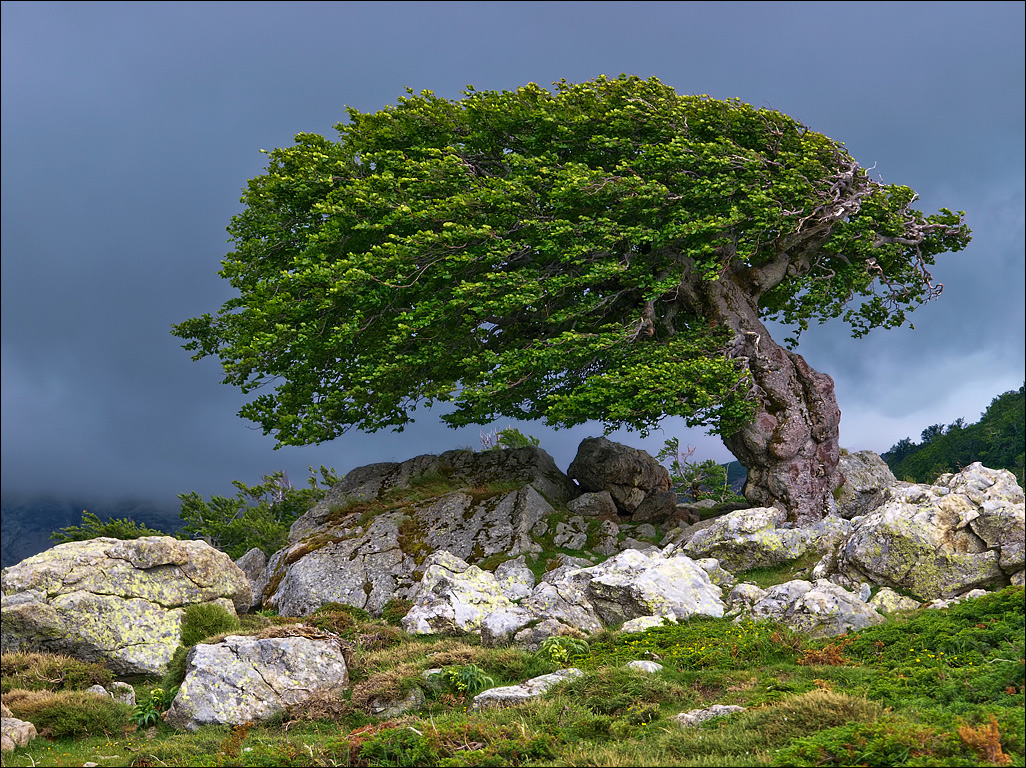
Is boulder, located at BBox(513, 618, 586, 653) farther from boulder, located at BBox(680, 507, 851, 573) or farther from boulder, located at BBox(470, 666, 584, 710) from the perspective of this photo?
boulder, located at BBox(680, 507, 851, 573)

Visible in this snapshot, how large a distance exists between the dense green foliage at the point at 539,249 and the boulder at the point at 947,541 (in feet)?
27.3

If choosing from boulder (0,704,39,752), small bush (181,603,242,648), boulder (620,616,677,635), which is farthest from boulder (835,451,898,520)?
boulder (0,704,39,752)

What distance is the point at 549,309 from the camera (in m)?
32.1

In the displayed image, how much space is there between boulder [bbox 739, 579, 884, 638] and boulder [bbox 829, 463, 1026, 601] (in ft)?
8.02

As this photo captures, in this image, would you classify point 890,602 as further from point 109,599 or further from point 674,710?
point 109,599

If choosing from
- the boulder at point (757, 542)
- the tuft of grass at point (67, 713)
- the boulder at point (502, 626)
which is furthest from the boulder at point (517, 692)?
the boulder at point (757, 542)

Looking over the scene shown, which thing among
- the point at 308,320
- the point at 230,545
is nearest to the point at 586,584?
the point at 308,320

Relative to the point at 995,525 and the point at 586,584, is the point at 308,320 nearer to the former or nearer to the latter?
the point at 586,584

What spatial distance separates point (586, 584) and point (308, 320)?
1657 centimetres

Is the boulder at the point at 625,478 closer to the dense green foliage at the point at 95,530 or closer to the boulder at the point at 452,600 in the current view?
the boulder at the point at 452,600

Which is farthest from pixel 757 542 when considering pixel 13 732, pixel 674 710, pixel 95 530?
pixel 95 530

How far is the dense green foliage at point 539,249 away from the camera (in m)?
28.5

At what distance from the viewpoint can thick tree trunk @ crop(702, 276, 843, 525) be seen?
30453 millimetres

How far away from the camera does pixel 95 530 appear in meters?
33.7
